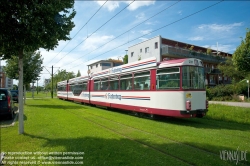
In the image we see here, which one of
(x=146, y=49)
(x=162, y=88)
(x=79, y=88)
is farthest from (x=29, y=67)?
(x=146, y=49)

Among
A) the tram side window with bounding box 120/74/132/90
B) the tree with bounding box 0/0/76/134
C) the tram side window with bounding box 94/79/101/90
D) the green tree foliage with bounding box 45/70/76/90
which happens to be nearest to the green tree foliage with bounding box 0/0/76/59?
the tree with bounding box 0/0/76/134

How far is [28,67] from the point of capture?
66.0 ft

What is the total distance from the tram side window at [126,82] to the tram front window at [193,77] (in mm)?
4278

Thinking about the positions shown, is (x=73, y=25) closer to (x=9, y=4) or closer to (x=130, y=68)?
(x=9, y=4)

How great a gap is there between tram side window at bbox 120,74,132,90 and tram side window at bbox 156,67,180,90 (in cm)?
284

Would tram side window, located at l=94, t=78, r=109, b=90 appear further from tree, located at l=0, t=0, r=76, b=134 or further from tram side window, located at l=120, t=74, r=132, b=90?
tree, located at l=0, t=0, r=76, b=134

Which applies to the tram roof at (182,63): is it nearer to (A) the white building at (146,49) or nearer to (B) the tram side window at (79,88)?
(B) the tram side window at (79,88)

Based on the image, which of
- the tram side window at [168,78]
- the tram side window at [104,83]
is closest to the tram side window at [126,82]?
the tram side window at [104,83]

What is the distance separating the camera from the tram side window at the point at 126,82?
13.1 m

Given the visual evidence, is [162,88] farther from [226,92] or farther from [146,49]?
[146,49]

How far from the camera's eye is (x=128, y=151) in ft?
17.6

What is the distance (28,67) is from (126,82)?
39.6ft

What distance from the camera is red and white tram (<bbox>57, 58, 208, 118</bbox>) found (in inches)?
377

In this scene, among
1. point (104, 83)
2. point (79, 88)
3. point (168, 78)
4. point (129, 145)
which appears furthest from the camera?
point (79, 88)
